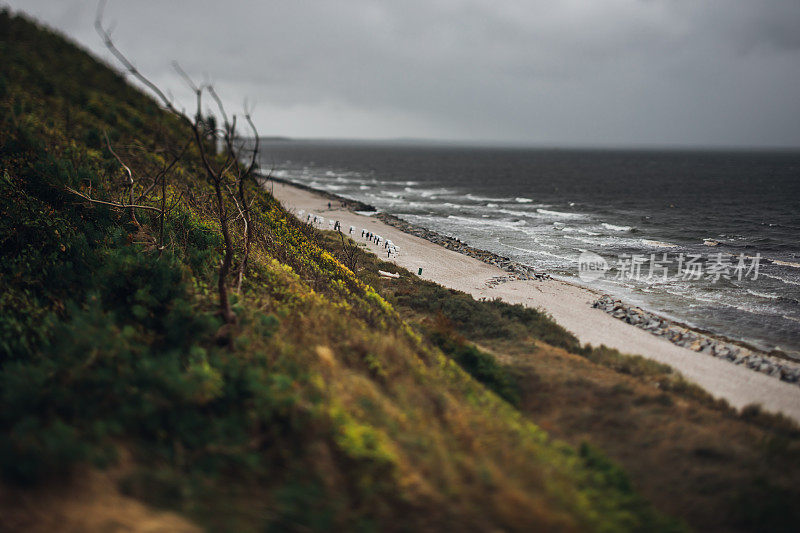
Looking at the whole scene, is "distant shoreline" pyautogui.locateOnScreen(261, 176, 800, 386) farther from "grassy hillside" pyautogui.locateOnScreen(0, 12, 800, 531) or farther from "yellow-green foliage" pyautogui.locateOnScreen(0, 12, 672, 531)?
"yellow-green foliage" pyautogui.locateOnScreen(0, 12, 672, 531)

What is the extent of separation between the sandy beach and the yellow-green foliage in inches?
423

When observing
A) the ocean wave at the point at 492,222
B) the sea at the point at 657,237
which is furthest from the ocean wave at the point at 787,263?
the ocean wave at the point at 492,222

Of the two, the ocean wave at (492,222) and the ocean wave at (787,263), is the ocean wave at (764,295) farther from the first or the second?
the ocean wave at (492,222)

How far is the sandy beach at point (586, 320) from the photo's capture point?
46.0 ft

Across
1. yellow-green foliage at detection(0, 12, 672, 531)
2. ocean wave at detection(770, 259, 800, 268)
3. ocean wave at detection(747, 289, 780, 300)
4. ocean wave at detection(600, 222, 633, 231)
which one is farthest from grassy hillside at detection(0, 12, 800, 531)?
ocean wave at detection(600, 222, 633, 231)

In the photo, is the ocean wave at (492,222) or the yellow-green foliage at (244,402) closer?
the yellow-green foliage at (244,402)

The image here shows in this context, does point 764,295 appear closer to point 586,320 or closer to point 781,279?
point 781,279

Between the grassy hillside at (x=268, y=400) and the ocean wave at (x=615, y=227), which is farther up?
the ocean wave at (x=615, y=227)

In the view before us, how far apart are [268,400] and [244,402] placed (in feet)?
1.21

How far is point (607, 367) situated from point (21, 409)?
14311mm

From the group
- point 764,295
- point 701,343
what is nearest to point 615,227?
point 764,295

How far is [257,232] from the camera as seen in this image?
14188mm

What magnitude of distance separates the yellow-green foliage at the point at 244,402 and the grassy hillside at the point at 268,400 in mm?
30

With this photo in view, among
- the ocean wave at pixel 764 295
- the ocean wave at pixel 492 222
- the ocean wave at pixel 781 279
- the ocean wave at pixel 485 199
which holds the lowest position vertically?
the ocean wave at pixel 764 295
